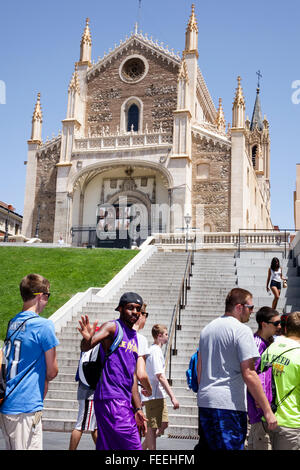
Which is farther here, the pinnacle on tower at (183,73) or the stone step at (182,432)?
the pinnacle on tower at (183,73)

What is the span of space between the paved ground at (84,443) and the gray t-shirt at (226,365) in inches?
128

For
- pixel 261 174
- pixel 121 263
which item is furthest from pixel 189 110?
pixel 261 174

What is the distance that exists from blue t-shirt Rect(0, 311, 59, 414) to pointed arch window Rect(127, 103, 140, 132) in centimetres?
3314

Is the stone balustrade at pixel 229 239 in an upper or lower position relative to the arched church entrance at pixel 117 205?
lower

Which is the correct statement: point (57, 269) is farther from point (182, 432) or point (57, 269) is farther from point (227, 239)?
point (182, 432)

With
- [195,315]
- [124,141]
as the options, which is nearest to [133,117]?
[124,141]

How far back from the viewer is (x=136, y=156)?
1334 inches

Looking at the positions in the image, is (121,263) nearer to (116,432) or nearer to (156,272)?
(156,272)

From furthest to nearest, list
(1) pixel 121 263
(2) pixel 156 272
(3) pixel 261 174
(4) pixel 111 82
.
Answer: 1. (3) pixel 261 174
2. (4) pixel 111 82
3. (1) pixel 121 263
4. (2) pixel 156 272

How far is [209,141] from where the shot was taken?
3412cm

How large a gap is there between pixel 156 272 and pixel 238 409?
1464 cm

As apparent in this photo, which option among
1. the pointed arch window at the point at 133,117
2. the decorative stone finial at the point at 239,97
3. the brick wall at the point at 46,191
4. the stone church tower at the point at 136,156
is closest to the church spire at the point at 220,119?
the stone church tower at the point at 136,156

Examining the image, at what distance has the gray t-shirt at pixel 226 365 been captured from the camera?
429cm

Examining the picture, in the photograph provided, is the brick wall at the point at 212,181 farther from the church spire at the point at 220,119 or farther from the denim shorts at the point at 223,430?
the denim shorts at the point at 223,430
